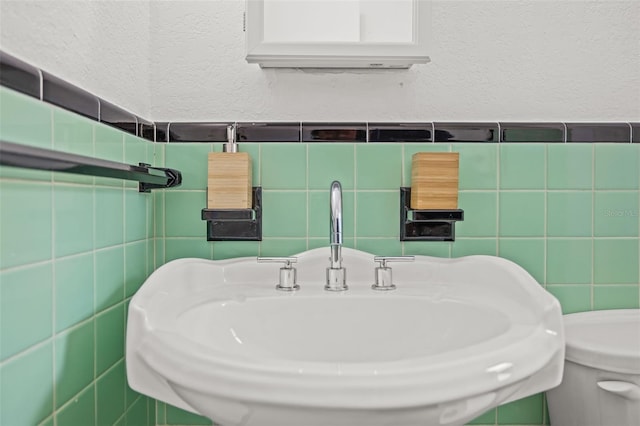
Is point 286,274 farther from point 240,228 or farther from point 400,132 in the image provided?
point 400,132

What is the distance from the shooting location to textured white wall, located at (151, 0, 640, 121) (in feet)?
3.96

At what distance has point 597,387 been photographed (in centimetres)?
99

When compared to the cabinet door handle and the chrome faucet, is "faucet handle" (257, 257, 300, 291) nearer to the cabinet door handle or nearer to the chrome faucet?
the chrome faucet

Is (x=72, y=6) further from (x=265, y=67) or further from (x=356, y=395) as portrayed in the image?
(x=356, y=395)

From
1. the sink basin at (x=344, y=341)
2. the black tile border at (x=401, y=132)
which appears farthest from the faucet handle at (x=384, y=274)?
the black tile border at (x=401, y=132)

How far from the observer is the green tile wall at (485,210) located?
120cm

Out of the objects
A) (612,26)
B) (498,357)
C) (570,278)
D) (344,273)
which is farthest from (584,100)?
(498,357)

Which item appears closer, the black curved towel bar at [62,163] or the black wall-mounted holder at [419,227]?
the black curved towel bar at [62,163]

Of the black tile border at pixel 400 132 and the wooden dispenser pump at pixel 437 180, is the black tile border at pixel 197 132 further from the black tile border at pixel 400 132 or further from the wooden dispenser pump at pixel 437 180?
the wooden dispenser pump at pixel 437 180

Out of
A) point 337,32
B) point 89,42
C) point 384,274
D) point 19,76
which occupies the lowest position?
point 384,274

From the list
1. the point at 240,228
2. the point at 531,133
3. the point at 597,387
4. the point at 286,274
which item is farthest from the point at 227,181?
the point at 597,387

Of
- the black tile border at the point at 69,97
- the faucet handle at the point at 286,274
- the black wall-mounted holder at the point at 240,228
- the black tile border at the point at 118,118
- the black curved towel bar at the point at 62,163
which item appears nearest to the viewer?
the black curved towel bar at the point at 62,163

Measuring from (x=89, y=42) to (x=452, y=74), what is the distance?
809 millimetres

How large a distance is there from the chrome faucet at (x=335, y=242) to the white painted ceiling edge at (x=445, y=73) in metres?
0.28
